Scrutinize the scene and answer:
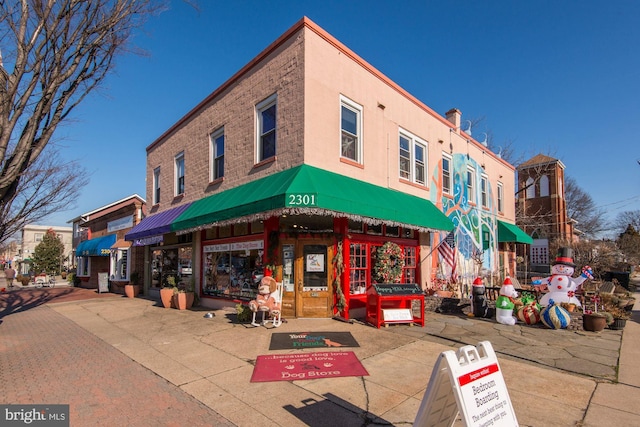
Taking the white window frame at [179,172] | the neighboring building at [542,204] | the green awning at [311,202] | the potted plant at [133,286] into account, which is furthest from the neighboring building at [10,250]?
the neighboring building at [542,204]

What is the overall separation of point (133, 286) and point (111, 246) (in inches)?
183

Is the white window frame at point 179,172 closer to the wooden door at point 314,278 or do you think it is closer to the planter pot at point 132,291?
the planter pot at point 132,291

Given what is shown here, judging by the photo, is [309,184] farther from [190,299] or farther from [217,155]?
[190,299]

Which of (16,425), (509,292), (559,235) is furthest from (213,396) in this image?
(559,235)

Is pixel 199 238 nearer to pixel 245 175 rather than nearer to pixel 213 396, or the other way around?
pixel 245 175

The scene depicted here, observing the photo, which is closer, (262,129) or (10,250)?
(262,129)

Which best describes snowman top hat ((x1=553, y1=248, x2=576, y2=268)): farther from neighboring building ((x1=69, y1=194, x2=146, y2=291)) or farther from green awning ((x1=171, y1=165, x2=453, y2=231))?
neighboring building ((x1=69, y1=194, x2=146, y2=291))

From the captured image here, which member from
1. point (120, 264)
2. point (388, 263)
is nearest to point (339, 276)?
point (388, 263)

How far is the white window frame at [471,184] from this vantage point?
1659 cm

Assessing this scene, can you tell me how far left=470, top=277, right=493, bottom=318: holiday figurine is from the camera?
10445 mm

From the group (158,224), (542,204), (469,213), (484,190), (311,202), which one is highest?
(542,204)

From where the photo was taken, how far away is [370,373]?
18.3 feet

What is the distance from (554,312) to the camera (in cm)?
895

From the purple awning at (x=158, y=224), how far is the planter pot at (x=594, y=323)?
12.5 m
